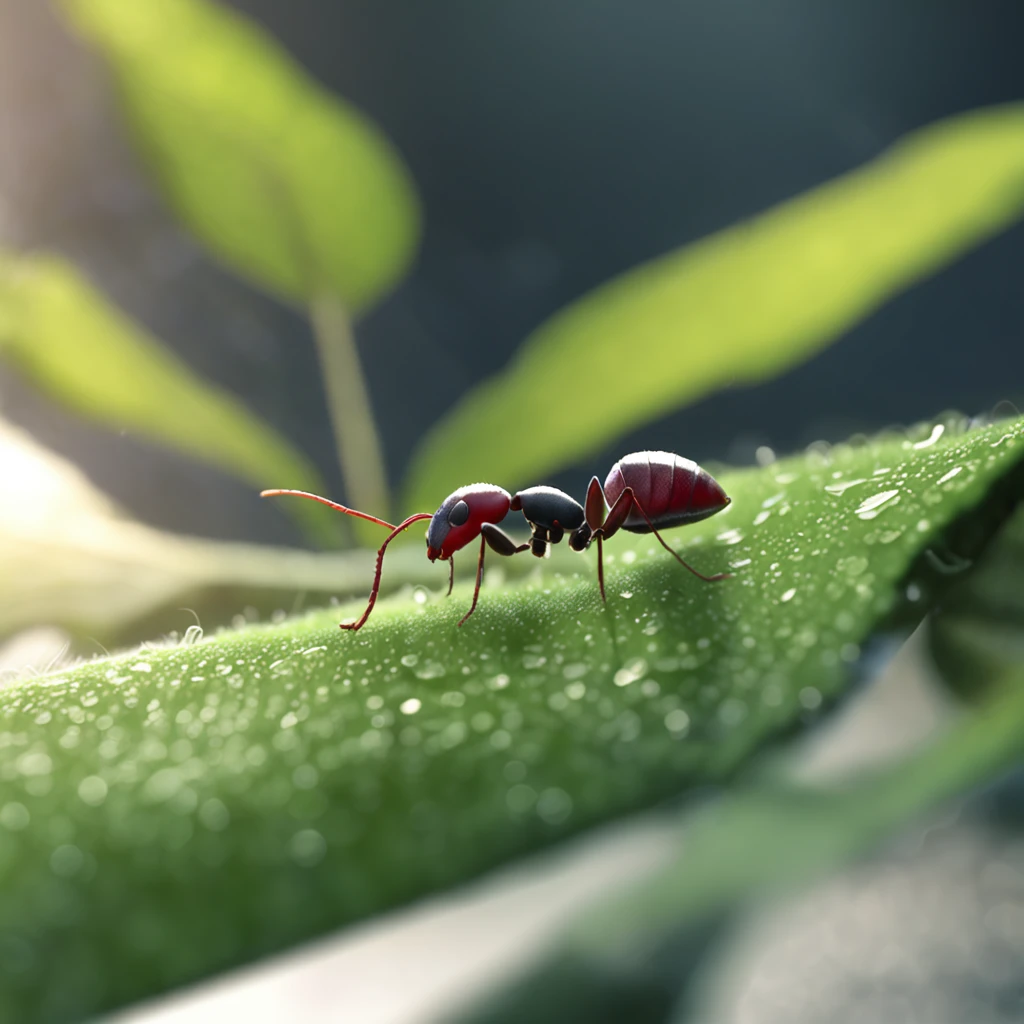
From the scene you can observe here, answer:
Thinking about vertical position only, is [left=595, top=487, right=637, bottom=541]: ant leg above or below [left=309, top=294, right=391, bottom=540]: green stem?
below

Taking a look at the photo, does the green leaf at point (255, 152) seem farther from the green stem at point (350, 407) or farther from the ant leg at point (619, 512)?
the ant leg at point (619, 512)

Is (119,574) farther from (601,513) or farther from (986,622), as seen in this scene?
(986,622)

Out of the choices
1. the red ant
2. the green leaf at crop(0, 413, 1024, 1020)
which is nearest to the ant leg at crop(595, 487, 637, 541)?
the red ant

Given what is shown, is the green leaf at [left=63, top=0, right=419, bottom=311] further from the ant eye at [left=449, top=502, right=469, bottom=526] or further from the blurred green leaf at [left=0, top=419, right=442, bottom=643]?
the ant eye at [left=449, top=502, right=469, bottom=526]

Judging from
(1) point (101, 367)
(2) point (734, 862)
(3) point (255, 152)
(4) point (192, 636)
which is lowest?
(2) point (734, 862)

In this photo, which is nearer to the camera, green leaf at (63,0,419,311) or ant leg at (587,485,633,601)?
ant leg at (587,485,633,601)

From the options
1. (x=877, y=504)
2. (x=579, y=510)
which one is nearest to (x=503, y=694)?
(x=877, y=504)

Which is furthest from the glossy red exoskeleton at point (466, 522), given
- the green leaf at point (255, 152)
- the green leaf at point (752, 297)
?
the green leaf at point (255, 152)
